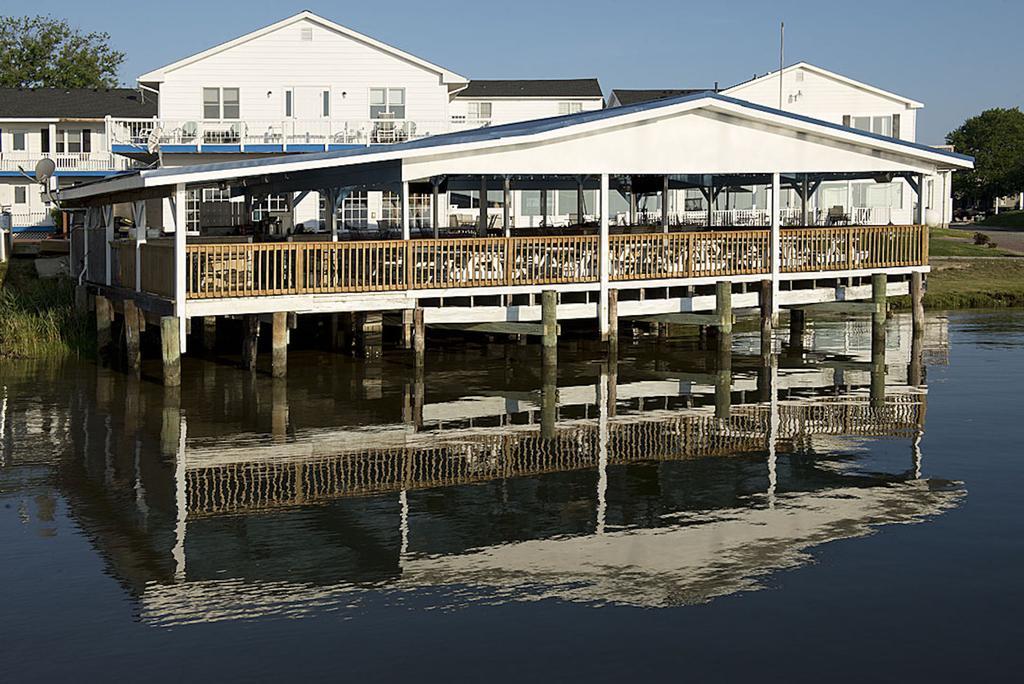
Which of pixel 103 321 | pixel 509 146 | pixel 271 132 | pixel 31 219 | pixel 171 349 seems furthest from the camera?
pixel 31 219

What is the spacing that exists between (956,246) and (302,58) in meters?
29.2

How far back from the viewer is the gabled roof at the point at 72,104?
58719 millimetres

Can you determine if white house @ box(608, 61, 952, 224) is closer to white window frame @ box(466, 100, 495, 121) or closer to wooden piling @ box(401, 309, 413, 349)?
white window frame @ box(466, 100, 495, 121)

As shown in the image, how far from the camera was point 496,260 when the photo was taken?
Result: 27.7 meters

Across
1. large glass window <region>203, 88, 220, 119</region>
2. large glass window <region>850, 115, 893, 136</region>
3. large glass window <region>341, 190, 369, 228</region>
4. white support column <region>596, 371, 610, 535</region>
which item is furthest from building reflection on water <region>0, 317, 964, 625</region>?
large glass window <region>850, 115, 893, 136</region>

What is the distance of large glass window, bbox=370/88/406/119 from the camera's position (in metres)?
50.1

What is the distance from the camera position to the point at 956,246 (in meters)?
58.2

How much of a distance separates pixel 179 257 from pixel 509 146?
24.5 ft

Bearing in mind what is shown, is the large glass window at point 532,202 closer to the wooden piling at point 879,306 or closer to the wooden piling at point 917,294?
the wooden piling at point 917,294

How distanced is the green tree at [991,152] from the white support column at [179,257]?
109 m

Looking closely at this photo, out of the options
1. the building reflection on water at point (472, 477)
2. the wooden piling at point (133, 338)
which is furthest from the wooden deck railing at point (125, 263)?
the building reflection on water at point (472, 477)

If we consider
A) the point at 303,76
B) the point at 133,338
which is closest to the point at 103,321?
the point at 133,338

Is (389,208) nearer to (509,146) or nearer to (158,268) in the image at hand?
(509,146)

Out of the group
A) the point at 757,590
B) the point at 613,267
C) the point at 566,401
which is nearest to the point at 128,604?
the point at 757,590
